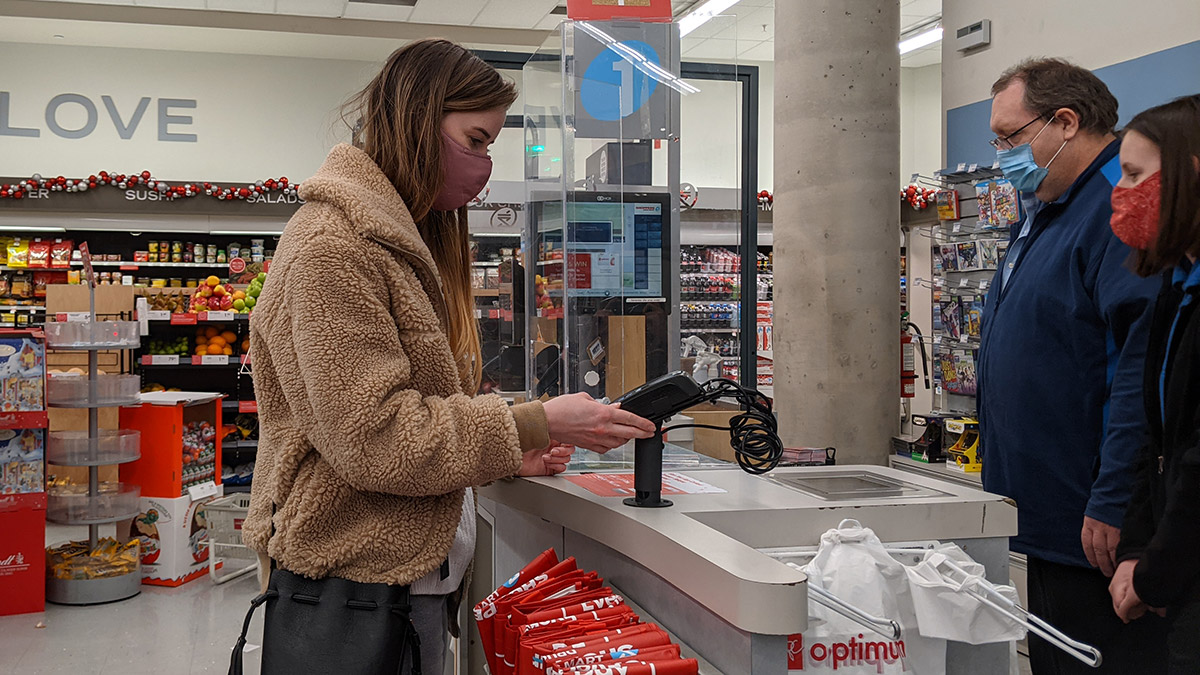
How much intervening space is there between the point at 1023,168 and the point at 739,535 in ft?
4.19


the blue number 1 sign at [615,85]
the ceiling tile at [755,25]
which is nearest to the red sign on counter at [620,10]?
the blue number 1 sign at [615,85]

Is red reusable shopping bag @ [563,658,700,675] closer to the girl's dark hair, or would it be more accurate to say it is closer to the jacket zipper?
the jacket zipper

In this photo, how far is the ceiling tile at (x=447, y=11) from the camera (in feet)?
30.0

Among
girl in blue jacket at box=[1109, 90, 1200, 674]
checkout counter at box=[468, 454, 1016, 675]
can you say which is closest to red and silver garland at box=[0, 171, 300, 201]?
checkout counter at box=[468, 454, 1016, 675]

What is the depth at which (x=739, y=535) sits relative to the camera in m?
1.62

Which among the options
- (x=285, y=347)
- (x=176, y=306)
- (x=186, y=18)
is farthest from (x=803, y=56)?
(x=186, y=18)

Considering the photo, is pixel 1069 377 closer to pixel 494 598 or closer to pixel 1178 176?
pixel 1178 176

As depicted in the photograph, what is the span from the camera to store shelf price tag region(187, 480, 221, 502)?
538cm

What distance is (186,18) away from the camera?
934 cm

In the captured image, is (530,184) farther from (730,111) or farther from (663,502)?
(663,502)

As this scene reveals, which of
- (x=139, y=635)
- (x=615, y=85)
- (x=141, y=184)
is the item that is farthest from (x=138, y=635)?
(x=141, y=184)

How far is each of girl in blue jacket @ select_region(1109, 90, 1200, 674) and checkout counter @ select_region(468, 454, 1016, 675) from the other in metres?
0.27

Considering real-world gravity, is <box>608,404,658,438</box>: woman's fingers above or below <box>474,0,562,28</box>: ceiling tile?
below

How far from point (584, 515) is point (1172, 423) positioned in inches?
36.8
